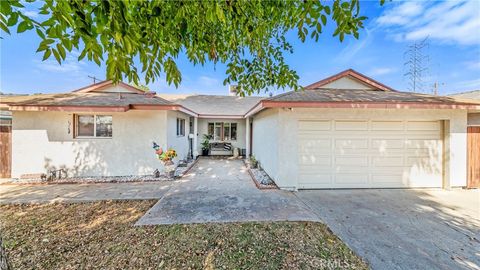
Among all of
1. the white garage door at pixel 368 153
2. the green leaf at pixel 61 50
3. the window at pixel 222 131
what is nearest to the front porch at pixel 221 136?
the window at pixel 222 131

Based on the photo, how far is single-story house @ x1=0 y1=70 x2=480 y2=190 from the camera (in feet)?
20.8

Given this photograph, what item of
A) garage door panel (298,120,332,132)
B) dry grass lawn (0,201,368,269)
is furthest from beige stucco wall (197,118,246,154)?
dry grass lawn (0,201,368,269)

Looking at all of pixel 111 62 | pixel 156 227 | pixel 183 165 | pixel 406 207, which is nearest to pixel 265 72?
pixel 111 62

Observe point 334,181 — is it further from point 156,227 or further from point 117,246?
point 117,246

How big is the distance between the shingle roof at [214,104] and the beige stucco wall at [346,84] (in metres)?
6.50

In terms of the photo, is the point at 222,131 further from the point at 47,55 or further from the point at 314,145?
the point at 47,55

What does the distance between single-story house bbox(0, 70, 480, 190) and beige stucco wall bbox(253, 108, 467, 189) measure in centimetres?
3

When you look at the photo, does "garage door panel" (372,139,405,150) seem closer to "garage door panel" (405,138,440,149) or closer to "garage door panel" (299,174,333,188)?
"garage door panel" (405,138,440,149)

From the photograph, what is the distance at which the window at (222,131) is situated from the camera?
14.6 m

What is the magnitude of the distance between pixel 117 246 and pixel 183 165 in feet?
21.5

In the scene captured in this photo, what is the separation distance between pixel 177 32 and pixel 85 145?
25.8 ft

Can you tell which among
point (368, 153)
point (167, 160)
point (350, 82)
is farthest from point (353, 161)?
point (167, 160)

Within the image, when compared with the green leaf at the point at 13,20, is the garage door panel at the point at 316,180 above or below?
below

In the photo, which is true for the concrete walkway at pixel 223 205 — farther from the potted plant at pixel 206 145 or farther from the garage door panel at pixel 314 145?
the potted plant at pixel 206 145
